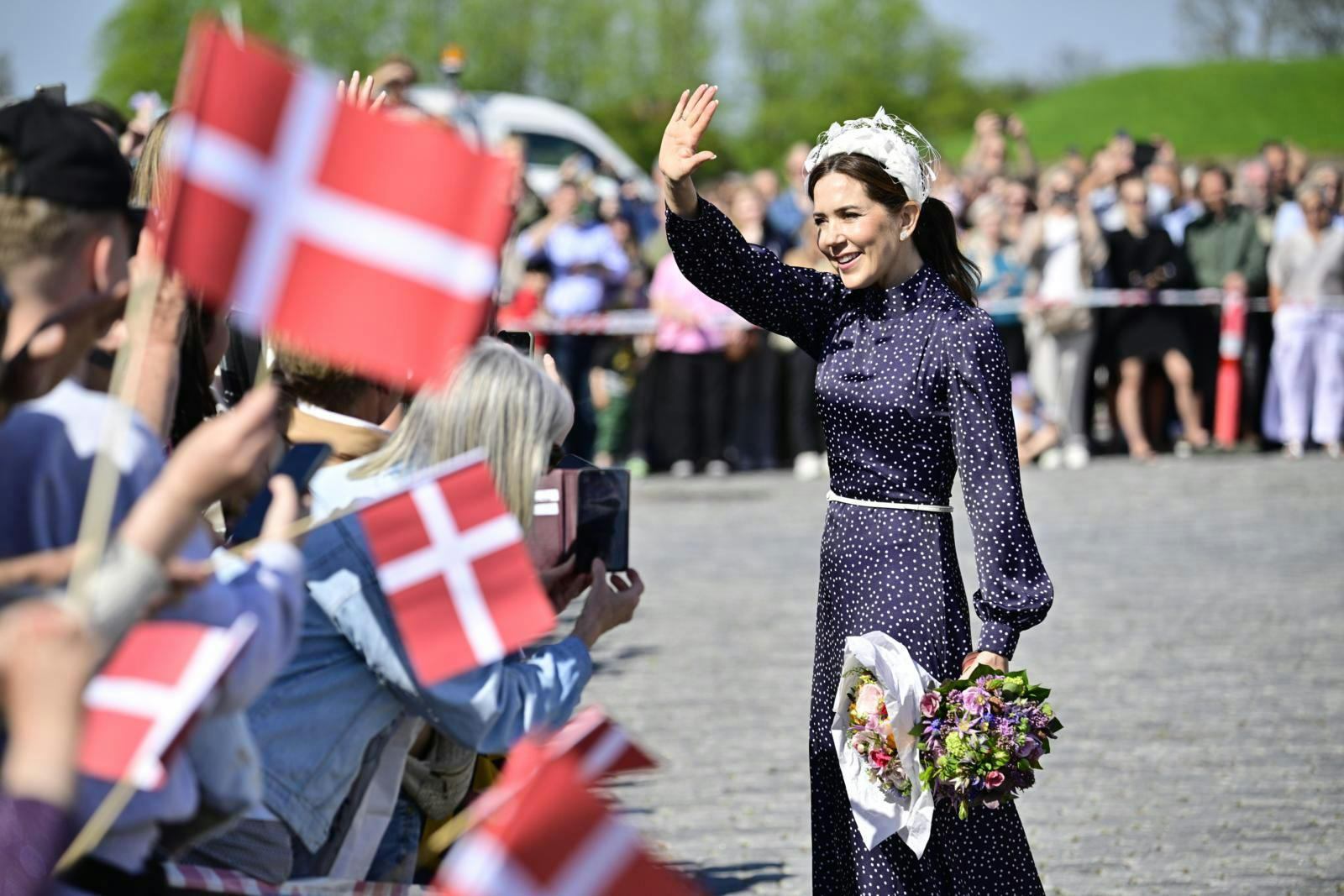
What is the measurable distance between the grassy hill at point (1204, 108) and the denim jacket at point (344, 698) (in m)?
43.4

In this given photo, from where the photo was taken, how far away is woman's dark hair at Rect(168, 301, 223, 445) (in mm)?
3932

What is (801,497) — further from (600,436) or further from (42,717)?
(42,717)

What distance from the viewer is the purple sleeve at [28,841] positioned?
2062mm

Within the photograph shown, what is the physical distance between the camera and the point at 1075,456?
53.3 feet

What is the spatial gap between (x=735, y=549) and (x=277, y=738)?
924 cm

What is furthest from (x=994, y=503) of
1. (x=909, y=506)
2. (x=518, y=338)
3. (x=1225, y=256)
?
(x=1225, y=256)

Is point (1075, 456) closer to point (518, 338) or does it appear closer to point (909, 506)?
point (518, 338)

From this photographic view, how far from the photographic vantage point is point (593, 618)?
138 inches

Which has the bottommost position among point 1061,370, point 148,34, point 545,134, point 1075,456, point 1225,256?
point 1075,456

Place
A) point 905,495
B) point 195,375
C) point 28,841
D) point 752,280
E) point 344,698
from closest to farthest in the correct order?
point 28,841, point 344,698, point 195,375, point 905,495, point 752,280

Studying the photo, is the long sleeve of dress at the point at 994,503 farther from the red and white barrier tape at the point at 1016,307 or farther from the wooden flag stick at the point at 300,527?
→ the red and white barrier tape at the point at 1016,307

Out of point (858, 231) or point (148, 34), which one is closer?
point (858, 231)

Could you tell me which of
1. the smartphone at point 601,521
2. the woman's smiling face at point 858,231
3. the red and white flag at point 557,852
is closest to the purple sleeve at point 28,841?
the red and white flag at point 557,852

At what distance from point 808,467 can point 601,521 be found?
477 inches
